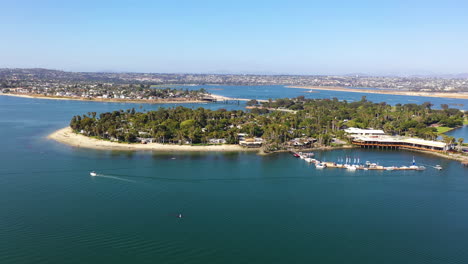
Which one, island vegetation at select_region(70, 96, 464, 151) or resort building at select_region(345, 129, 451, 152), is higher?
island vegetation at select_region(70, 96, 464, 151)

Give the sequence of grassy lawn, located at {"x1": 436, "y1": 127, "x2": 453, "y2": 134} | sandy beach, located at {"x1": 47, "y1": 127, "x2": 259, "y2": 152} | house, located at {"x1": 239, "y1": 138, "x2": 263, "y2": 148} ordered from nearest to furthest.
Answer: sandy beach, located at {"x1": 47, "y1": 127, "x2": 259, "y2": 152} < house, located at {"x1": 239, "y1": 138, "x2": 263, "y2": 148} < grassy lawn, located at {"x1": 436, "y1": 127, "x2": 453, "y2": 134}

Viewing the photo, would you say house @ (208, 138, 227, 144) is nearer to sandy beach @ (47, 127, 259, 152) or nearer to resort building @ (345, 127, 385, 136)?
sandy beach @ (47, 127, 259, 152)

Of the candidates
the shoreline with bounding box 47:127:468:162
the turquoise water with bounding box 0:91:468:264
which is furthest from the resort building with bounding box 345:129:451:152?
the turquoise water with bounding box 0:91:468:264

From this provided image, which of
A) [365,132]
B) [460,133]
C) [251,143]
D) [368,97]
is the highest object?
[368,97]

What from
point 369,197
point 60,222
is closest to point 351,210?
point 369,197

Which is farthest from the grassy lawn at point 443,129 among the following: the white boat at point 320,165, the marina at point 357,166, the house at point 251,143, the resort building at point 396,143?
the house at point 251,143

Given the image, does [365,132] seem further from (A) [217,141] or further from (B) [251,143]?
(A) [217,141]

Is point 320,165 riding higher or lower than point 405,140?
lower

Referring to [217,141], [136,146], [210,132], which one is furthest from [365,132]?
[136,146]

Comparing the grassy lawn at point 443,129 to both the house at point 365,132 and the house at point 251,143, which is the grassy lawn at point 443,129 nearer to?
the house at point 365,132
